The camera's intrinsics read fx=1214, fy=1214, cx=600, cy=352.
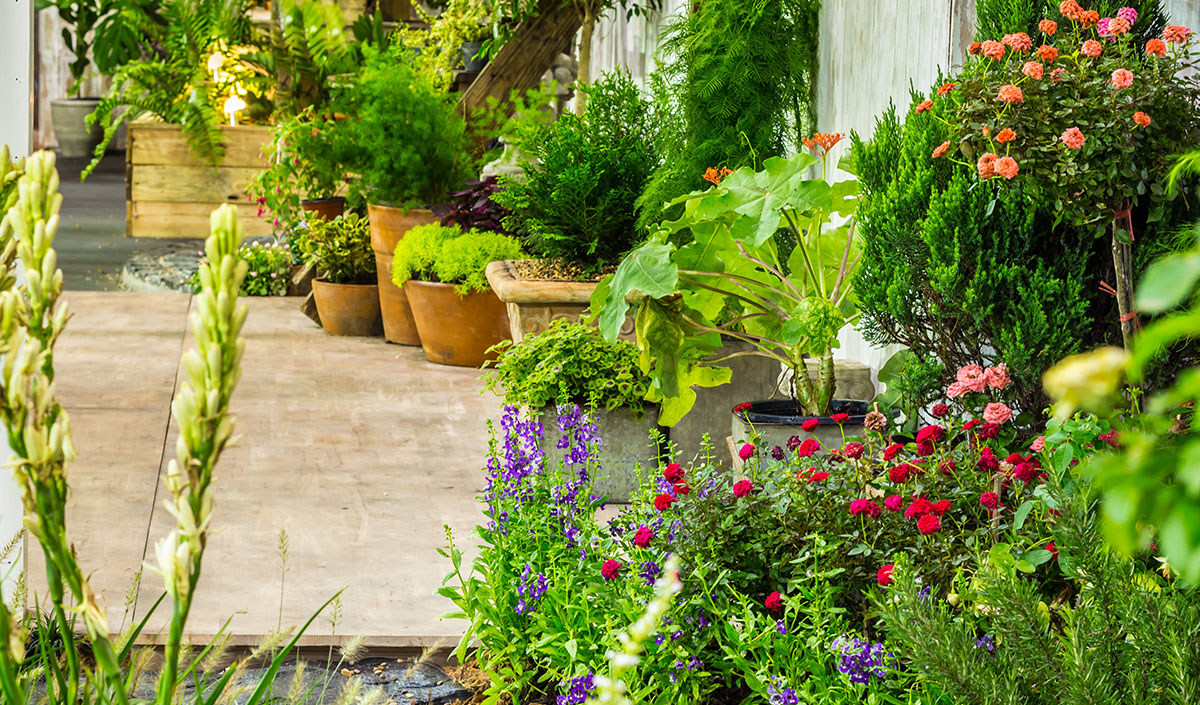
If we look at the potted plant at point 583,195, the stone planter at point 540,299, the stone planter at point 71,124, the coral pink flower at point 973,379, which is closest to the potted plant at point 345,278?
the potted plant at point 583,195

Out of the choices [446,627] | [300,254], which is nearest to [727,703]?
[446,627]

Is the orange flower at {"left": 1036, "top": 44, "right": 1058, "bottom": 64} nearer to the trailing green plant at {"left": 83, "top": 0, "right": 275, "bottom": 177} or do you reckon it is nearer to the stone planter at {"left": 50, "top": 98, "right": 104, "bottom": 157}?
the trailing green plant at {"left": 83, "top": 0, "right": 275, "bottom": 177}

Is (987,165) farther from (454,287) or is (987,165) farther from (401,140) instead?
(401,140)

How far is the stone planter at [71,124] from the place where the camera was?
18406mm

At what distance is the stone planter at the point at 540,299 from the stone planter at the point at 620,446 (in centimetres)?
66

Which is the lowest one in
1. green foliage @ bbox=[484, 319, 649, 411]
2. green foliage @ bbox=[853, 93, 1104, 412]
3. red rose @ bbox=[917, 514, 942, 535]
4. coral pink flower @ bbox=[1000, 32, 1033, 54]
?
green foliage @ bbox=[484, 319, 649, 411]

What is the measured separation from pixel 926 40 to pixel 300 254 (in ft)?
16.1

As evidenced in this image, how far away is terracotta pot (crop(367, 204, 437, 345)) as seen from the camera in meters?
5.81

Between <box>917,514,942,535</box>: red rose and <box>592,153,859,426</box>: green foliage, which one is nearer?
<box>917,514,942,535</box>: red rose

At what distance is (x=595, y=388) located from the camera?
11.7ft

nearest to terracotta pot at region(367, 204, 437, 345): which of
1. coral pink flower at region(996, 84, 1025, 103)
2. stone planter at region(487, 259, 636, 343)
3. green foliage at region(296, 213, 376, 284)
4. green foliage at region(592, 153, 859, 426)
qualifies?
green foliage at region(296, 213, 376, 284)

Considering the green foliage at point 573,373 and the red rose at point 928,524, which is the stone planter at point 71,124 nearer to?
the green foliage at point 573,373

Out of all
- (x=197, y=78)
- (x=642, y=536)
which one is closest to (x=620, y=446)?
(x=642, y=536)

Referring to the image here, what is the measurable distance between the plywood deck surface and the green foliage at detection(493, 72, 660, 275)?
769 mm
